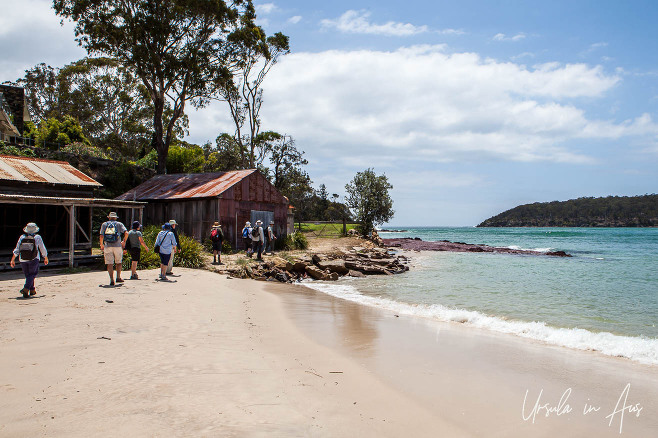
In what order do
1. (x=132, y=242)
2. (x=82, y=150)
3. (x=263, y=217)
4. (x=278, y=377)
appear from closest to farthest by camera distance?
(x=278, y=377) < (x=132, y=242) < (x=263, y=217) < (x=82, y=150)

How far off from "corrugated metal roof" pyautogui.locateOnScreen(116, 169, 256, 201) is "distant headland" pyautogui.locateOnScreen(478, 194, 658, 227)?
13982cm

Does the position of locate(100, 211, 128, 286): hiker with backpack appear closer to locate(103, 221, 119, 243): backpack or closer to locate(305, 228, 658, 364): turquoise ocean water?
locate(103, 221, 119, 243): backpack

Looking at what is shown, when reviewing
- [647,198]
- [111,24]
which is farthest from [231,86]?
[647,198]

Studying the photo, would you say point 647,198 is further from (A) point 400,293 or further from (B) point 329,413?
(B) point 329,413

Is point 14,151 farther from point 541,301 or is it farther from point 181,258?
point 541,301

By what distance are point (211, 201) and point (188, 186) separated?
3037mm

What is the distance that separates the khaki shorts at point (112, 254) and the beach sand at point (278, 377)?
200 cm

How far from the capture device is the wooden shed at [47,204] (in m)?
17.1

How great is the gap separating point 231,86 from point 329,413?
34776mm

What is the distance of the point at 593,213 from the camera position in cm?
13350

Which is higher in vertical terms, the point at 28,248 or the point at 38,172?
the point at 38,172

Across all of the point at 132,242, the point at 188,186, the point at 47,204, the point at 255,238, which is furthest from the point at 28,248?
the point at 188,186

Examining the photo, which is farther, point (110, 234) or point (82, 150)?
point (82, 150)

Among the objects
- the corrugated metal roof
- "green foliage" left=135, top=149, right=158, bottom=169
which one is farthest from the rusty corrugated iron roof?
"green foliage" left=135, top=149, right=158, bottom=169
